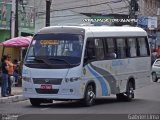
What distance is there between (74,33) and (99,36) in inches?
51.4

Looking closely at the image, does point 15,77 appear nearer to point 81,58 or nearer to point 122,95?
point 122,95

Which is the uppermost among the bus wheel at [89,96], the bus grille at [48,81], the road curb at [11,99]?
the bus grille at [48,81]

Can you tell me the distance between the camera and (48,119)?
14562 millimetres

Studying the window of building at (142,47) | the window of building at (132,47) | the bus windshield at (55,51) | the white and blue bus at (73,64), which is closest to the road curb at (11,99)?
the white and blue bus at (73,64)

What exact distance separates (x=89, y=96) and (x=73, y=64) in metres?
1.33

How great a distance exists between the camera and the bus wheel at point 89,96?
18688 mm

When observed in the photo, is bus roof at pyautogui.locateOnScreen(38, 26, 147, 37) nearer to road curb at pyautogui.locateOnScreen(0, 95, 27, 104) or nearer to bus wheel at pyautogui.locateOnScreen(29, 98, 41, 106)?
bus wheel at pyautogui.locateOnScreen(29, 98, 41, 106)

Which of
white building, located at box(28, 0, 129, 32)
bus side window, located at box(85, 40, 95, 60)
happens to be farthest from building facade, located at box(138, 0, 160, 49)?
bus side window, located at box(85, 40, 95, 60)

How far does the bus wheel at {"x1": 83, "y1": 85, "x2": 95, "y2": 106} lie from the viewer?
18688 mm

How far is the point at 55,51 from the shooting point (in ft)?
61.6

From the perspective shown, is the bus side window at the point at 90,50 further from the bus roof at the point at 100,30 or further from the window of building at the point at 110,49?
the window of building at the point at 110,49

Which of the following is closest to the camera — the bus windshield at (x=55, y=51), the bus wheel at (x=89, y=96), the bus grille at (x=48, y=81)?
the bus grille at (x=48, y=81)

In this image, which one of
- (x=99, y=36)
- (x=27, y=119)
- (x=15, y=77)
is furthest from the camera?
(x=15, y=77)

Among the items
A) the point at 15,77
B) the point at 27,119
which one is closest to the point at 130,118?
the point at 27,119
